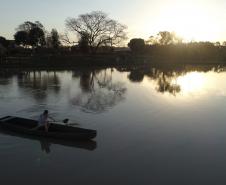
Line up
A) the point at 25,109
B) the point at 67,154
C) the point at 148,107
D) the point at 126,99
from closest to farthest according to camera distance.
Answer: the point at 67,154, the point at 25,109, the point at 148,107, the point at 126,99

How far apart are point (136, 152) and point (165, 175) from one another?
2.23 meters

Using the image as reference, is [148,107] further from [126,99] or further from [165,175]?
[165,175]

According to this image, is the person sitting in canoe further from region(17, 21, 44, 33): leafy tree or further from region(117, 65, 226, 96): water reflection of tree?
region(17, 21, 44, 33): leafy tree

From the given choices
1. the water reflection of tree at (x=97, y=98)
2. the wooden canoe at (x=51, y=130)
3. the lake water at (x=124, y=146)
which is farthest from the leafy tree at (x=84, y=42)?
the wooden canoe at (x=51, y=130)

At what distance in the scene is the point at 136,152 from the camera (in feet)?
41.6

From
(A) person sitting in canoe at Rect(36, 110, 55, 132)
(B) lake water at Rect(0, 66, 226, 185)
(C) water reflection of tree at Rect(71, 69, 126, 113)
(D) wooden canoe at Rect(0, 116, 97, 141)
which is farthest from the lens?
(C) water reflection of tree at Rect(71, 69, 126, 113)

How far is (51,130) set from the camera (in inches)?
551

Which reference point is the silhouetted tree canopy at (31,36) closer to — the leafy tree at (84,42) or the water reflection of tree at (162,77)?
the leafy tree at (84,42)

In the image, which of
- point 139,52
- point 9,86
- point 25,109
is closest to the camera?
point 25,109

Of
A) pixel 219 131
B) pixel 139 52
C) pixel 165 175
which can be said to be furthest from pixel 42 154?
pixel 139 52

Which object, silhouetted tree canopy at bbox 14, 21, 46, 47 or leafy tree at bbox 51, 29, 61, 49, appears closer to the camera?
silhouetted tree canopy at bbox 14, 21, 46, 47

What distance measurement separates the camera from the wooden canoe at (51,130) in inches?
513

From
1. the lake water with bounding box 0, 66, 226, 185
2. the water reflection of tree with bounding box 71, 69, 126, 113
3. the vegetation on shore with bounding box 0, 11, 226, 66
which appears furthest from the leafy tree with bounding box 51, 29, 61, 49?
the lake water with bounding box 0, 66, 226, 185

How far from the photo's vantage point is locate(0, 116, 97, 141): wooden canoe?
13.0 meters
